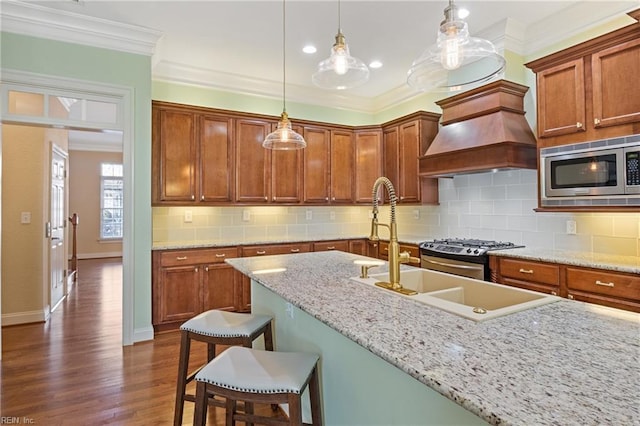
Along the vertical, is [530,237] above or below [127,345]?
above

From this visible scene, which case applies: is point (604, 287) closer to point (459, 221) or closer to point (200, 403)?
point (459, 221)

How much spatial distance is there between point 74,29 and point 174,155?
140 centimetres

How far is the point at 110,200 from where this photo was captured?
29.9ft

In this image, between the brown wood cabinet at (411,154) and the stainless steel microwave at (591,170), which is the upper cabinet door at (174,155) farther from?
the stainless steel microwave at (591,170)

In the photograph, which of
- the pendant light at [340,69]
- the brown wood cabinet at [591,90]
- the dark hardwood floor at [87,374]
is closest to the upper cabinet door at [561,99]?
the brown wood cabinet at [591,90]

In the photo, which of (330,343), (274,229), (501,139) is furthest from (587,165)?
(274,229)

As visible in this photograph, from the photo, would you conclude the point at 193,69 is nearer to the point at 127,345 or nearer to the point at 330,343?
the point at 127,345

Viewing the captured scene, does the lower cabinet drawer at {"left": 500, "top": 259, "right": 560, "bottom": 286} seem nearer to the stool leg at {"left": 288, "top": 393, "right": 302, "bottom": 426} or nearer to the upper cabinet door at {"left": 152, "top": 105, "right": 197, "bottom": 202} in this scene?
the stool leg at {"left": 288, "top": 393, "right": 302, "bottom": 426}

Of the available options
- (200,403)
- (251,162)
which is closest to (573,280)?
(200,403)

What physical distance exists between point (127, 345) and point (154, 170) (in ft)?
5.92

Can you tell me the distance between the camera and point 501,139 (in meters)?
3.09

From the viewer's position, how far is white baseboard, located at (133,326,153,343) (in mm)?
3355

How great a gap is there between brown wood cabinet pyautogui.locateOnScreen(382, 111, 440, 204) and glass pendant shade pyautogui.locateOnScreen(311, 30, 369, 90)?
221 cm

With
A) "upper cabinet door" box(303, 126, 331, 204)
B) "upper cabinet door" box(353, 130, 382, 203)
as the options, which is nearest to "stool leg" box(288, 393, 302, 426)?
"upper cabinet door" box(303, 126, 331, 204)
